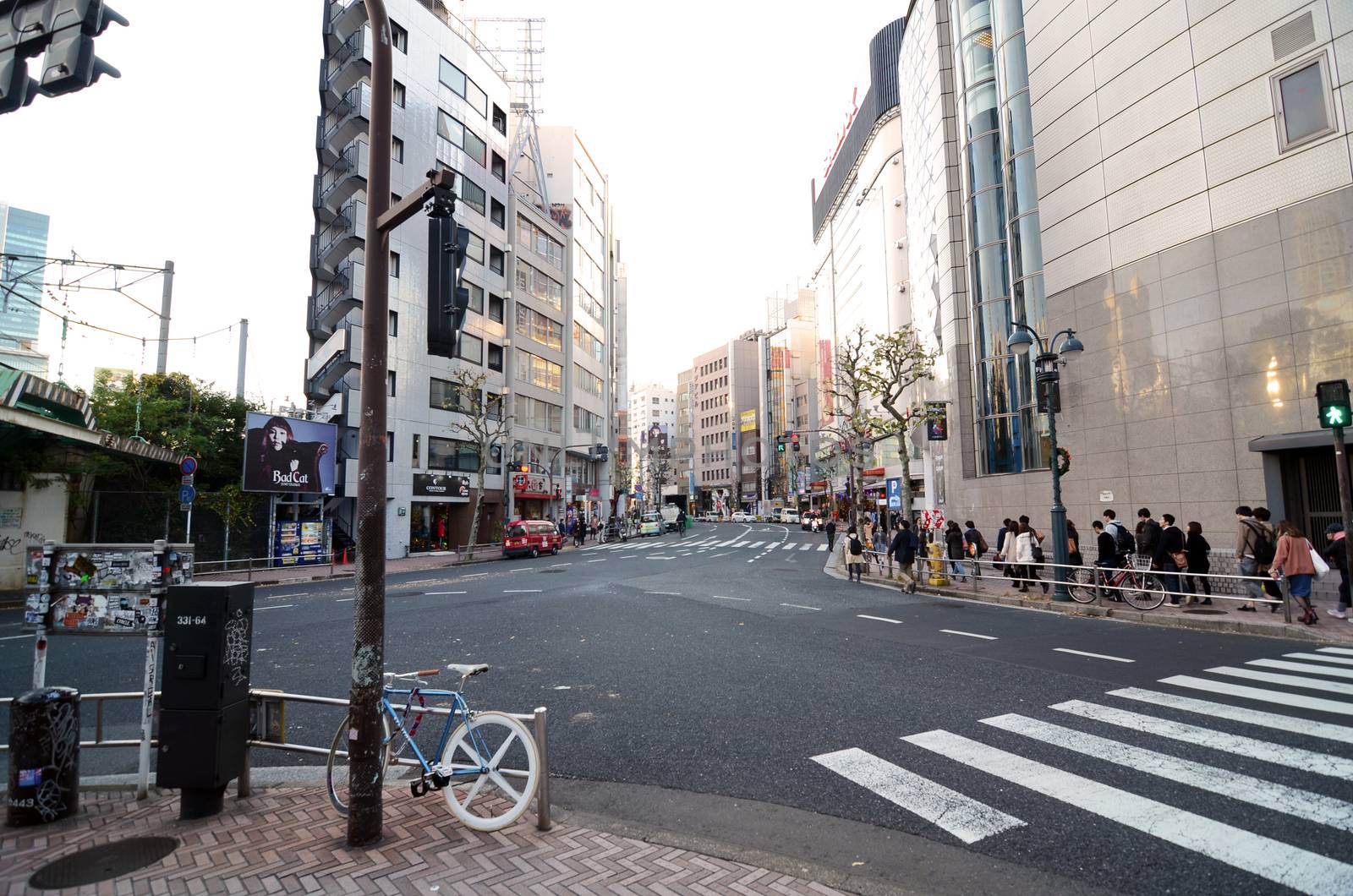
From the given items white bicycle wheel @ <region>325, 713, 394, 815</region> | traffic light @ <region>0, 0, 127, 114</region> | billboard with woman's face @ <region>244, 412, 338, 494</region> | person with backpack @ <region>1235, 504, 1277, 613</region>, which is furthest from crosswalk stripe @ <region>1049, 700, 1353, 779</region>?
billboard with woman's face @ <region>244, 412, 338, 494</region>

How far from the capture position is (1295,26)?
15836 mm

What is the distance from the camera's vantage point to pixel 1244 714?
6301mm

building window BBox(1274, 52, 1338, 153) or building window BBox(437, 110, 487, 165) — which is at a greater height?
building window BBox(437, 110, 487, 165)

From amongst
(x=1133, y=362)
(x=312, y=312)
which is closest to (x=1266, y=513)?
(x=1133, y=362)

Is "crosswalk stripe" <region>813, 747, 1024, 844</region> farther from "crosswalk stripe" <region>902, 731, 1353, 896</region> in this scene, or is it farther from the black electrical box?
the black electrical box

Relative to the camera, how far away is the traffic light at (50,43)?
5575 millimetres

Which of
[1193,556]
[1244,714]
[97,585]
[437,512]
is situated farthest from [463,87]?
[1244,714]

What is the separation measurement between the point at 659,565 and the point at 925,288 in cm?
2672

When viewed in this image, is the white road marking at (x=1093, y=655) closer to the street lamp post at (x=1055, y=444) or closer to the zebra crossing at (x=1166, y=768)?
the zebra crossing at (x=1166, y=768)

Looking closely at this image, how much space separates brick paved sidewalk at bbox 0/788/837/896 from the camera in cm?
356

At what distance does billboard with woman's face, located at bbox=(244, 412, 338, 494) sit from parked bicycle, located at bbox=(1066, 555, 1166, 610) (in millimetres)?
29177

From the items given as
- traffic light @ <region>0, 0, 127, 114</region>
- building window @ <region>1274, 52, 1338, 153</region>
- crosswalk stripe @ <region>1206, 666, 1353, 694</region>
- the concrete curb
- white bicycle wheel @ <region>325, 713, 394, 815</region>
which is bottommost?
the concrete curb

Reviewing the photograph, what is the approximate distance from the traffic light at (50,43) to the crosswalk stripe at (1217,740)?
1107cm

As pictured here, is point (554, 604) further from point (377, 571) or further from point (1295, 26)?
point (1295, 26)
